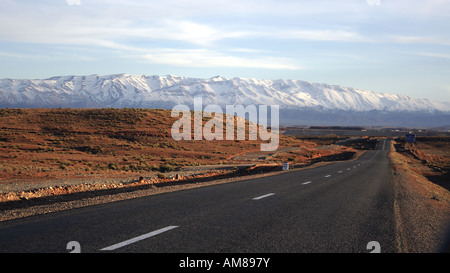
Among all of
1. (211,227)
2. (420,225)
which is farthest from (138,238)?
(420,225)

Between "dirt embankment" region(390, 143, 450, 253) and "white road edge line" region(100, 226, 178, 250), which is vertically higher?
"white road edge line" region(100, 226, 178, 250)

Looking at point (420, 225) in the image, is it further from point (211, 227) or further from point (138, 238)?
point (138, 238)

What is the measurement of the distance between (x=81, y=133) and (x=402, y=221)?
67787 millimetres

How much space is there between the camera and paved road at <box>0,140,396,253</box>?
21.6 ft

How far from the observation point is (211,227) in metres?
8.00

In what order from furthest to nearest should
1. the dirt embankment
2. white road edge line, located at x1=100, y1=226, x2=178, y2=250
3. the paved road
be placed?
the dirt embankment → the paved road → white road edge line, located at x1=100, y1=226, x2=178, y2=250

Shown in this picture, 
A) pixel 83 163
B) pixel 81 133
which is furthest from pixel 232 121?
pixel 83 163

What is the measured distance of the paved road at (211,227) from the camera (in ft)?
21.6

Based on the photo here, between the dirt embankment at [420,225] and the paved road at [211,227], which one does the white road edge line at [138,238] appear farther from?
the dirt embankment at [420,225]

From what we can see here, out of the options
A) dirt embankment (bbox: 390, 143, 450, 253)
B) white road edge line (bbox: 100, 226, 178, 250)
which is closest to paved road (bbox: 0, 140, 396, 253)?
white road edge line (bbox: 100, 226, 178, 250)

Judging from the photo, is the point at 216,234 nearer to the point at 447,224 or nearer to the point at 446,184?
the point at 447,224

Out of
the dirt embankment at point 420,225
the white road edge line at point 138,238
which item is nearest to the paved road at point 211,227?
the white road edge line at point 138,238

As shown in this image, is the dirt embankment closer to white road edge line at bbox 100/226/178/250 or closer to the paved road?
the paved road

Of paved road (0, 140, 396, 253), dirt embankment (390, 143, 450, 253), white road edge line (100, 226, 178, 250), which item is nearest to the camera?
white road edge line (100, 226, 178, 250)
